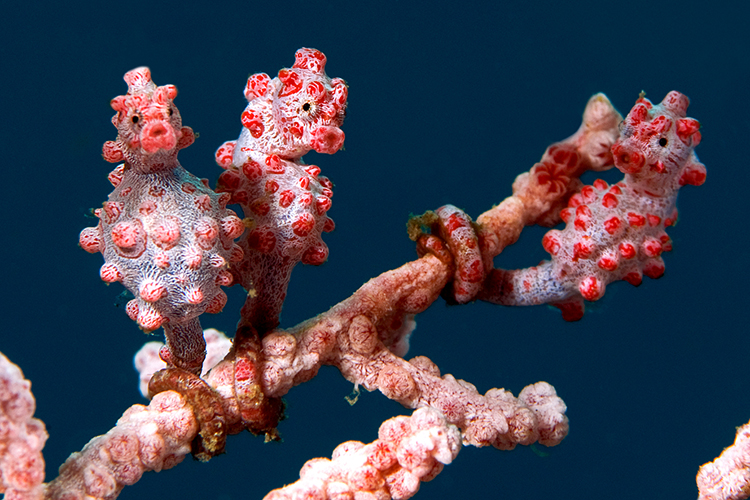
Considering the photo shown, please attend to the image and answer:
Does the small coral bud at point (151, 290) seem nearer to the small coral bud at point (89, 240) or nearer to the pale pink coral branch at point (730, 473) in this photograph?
the small coral bud at point (89, 240)

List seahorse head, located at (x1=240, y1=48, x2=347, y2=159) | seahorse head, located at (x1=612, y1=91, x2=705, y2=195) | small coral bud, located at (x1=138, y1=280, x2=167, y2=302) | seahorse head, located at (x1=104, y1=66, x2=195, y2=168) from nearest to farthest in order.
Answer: seahorse head, located at (x1=104, y1=66, x2=195, y2=168) < small coral bud, located at (x1=138, y1=280, x2=167, y2=302) < seahorse head, located at (x1=240, y1=48, x2=347, y2=159) < seahorse head, located at (x1=612, y1=91, x2=705, y2=195)

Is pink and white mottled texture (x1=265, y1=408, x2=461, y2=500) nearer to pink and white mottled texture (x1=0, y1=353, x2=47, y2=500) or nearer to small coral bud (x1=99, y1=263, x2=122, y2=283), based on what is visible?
pink and white mottled texture (x1=0, y1=353, x2=47, y2=500)

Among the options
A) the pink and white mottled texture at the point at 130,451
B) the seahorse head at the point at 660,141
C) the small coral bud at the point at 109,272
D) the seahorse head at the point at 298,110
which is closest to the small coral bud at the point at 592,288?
the seahorse head at the point at 660,141

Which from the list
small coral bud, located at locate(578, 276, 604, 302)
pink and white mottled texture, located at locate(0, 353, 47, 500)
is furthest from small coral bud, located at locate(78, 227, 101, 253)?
small coral bud, located at locate(578, 276, 604, 302)

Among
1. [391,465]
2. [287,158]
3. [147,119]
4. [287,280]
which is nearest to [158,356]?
[287,280]

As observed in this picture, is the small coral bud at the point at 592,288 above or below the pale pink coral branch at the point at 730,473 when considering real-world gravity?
above

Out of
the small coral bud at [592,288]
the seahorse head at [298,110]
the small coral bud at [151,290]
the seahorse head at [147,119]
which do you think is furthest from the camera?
the small coral bud at [592,288]

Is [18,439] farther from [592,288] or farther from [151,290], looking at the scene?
[592,288]
